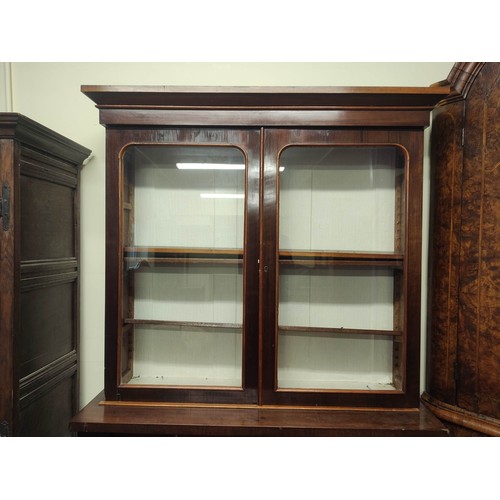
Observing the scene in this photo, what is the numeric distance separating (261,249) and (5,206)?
2.09 feet

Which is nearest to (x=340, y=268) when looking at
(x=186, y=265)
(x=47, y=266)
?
(x=186, y=265)

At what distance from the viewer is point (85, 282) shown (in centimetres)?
123

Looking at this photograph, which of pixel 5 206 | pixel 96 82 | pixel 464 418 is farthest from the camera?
pixel 96 82

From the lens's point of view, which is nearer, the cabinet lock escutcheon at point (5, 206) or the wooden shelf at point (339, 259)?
the cabinet lock escutcheon at point (5, 206)

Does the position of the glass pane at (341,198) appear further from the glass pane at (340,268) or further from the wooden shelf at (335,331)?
the wooden shelf at (335,331)

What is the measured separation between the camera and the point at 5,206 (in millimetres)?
880

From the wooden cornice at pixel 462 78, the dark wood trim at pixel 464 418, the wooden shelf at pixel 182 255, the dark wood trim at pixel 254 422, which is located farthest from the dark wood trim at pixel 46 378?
the wooden cornice at pixel 462 78

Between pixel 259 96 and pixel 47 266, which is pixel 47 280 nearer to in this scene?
pixel 47 266

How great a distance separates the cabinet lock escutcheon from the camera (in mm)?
877

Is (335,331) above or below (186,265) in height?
below

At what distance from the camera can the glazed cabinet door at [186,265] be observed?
0.97 meters

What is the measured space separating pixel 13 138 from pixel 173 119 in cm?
39

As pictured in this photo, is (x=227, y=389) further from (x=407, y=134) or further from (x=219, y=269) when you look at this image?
(x=407, y=134)

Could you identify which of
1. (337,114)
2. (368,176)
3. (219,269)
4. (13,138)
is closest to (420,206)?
(368,176)
